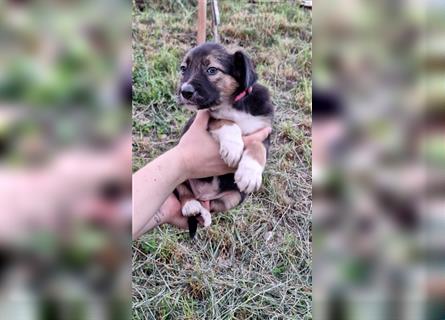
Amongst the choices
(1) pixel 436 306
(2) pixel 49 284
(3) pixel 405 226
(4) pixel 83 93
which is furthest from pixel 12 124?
(1) pixel 436 306

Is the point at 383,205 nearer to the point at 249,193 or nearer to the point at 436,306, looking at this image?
the point at 436,306

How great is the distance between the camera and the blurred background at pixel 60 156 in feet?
2.56

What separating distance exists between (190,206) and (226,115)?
25 centimetres

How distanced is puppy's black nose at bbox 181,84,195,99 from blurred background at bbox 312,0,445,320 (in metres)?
0.36

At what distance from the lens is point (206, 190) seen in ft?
4.27

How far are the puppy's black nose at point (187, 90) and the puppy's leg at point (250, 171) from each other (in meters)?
0.20

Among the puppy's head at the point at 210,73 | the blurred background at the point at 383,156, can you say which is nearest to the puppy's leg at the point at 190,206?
the puppy's head at the point at 210,73

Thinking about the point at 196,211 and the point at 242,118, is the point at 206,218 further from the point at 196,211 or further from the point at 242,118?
the point at 242,118

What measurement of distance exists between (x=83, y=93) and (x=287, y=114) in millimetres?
607

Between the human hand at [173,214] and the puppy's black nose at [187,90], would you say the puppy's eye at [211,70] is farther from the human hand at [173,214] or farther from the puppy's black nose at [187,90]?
the human hand at [173,214]

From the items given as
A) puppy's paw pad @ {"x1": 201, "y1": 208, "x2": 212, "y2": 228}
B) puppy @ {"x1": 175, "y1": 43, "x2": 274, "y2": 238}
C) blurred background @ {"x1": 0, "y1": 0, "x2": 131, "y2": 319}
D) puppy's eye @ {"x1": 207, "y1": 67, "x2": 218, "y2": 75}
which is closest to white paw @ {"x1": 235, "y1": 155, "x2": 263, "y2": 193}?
puppy @ {"x1": 175, "y1": 43, "x2": 274, "y2": 238}

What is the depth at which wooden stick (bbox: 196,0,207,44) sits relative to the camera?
4.15 ft

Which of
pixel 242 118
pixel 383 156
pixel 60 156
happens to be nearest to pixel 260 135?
pixel 242 118

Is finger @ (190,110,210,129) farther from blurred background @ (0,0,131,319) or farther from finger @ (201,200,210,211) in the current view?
blurred background @ (0,0,131,319)
